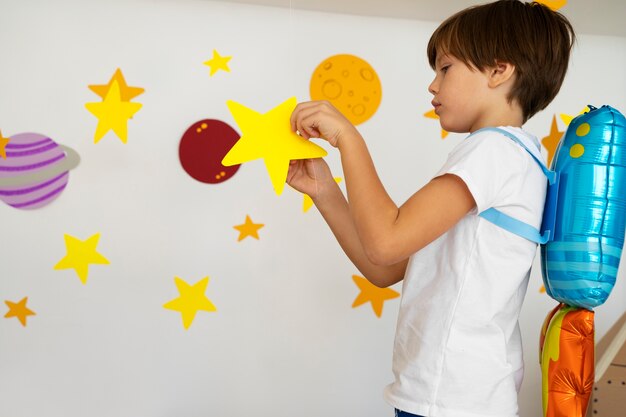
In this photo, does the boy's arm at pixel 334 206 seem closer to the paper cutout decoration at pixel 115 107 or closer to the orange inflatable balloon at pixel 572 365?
the orange inflatable balloon at pixel 572 365

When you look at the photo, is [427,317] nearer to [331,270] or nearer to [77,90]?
[331,270]

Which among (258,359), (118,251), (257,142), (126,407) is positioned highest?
(257,142)

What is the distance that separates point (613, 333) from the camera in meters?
1.87

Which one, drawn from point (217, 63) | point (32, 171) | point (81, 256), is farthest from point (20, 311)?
point (217, 63)

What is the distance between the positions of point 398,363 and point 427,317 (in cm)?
8

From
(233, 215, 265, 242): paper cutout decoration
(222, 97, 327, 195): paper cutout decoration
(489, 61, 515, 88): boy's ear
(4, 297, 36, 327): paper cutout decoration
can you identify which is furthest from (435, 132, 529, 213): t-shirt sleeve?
(4, 297, 36, 327): paper cutout decoration

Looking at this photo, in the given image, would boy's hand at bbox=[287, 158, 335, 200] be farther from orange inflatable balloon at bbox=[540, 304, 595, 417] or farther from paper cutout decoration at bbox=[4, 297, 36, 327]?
paper cutout decoration at bbox=[4, 297, 36, 327]

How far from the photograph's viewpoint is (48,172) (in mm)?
1876

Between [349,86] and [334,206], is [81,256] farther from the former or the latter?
[334,206]

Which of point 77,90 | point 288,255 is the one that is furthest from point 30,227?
point 288,255

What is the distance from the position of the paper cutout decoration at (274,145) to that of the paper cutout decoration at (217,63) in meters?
1.05

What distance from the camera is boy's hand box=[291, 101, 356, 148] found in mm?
855

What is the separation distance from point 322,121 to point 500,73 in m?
0.26

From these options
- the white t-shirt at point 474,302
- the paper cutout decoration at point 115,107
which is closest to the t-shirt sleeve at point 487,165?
the white t-shirt at point 474,302
